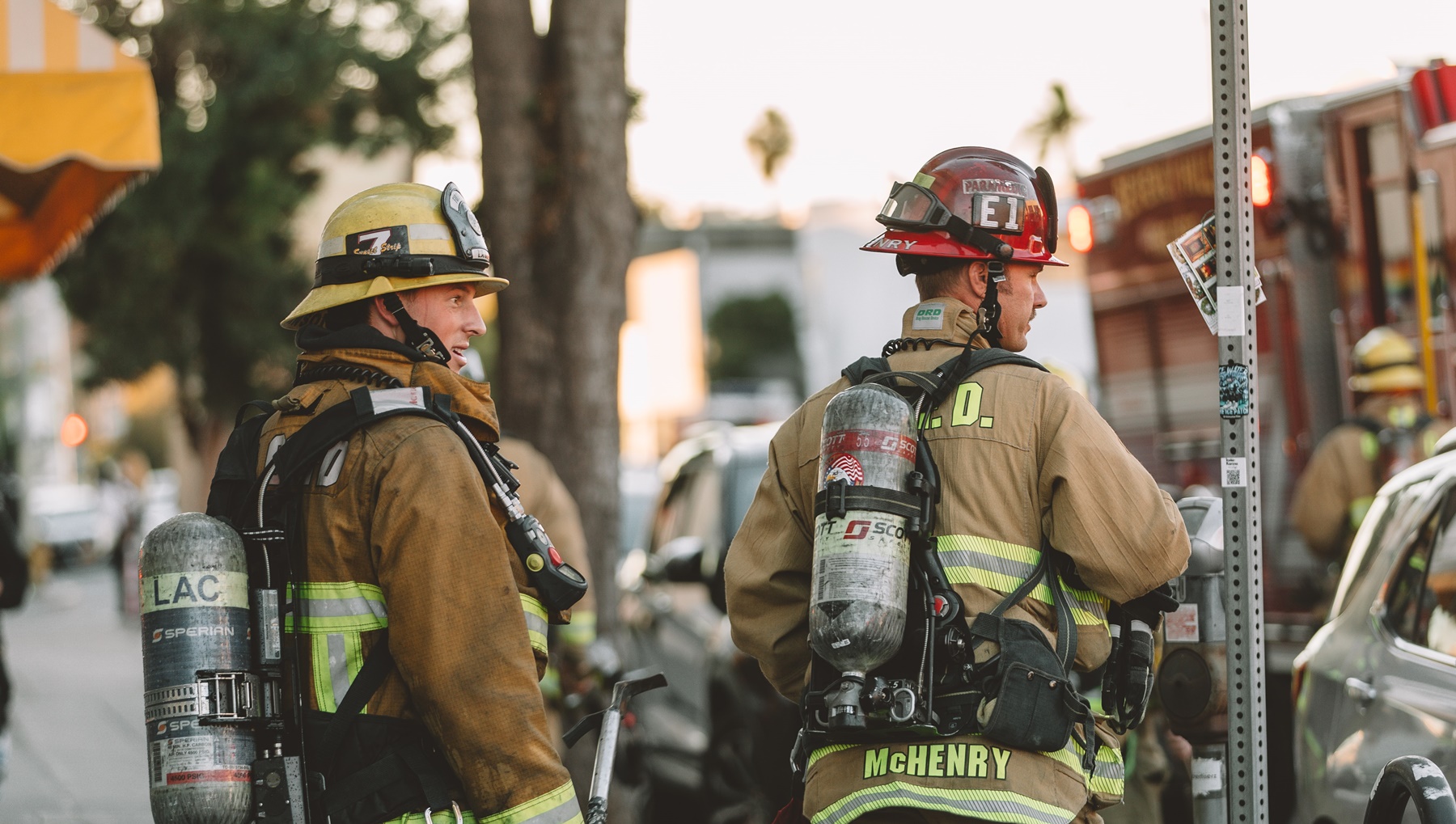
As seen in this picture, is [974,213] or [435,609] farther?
[974,213]

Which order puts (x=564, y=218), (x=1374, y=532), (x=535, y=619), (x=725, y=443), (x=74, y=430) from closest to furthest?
(x=535, y=619), (x=1374, y=532), (x=564, y=218), (x=725, y=443), (x=74, y=430)

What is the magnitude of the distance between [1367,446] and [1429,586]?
3.10 meters

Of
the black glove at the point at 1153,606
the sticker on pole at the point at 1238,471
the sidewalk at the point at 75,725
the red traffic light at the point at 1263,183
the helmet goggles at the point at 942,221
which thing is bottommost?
the sidewalk at the point at 75,725

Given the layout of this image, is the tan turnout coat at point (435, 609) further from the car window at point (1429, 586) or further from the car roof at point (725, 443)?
the car roof at point (725, 443)

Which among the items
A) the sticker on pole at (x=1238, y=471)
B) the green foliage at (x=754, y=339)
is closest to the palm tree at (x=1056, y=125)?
the green foliage at (x=754, y=339)

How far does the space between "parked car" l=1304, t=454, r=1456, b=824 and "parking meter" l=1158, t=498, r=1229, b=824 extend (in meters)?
0.61

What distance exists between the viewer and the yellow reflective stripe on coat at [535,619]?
3.15 m

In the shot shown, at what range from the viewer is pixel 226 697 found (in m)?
2.90

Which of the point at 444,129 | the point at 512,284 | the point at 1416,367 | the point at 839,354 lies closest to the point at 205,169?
the point at 444,129

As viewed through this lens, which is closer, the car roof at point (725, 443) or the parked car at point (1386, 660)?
the parked car at point (1386, 660)

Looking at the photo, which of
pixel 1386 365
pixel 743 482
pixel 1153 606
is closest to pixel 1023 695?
pixel 1153 606

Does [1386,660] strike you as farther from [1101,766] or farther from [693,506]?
[693,506]

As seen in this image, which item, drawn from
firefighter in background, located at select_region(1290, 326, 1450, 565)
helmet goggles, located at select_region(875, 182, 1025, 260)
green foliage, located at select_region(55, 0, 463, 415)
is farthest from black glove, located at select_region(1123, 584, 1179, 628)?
green foliage, located at select_region(55, 0, 463, 415)

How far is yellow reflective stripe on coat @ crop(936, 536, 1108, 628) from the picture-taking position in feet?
10.5
